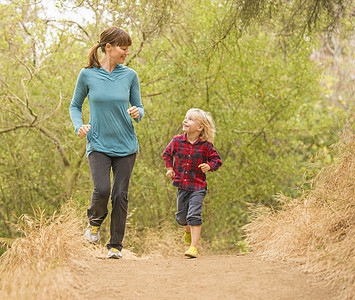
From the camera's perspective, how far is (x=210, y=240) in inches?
402

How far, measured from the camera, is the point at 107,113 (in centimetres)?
422

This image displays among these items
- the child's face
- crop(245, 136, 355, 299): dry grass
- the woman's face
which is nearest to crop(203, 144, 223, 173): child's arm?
the child's face

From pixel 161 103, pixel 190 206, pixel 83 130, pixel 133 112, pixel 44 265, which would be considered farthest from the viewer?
pixel 161 103

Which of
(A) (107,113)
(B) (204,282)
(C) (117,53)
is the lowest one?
(B) (204,282)

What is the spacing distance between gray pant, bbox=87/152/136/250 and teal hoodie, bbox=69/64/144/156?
8 cm

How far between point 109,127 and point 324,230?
201 cm

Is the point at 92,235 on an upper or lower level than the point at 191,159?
lower

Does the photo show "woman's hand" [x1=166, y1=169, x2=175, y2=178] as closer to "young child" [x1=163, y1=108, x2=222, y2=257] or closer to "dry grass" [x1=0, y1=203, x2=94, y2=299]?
"young child" [x1=163, y1=108, x2=222, y2=257]

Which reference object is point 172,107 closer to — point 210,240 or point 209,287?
point 210,240

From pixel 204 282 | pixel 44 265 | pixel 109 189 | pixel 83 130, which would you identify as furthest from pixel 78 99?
pixel 204 282

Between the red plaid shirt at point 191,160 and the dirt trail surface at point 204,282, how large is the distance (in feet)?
3.56

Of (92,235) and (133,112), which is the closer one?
(133,112)

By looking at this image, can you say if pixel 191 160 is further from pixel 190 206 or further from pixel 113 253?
pixel 113 253

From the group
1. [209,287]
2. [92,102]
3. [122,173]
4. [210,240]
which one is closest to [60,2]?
[92,102]
